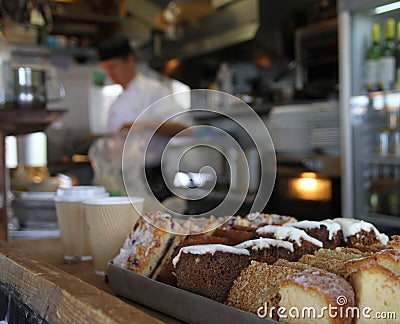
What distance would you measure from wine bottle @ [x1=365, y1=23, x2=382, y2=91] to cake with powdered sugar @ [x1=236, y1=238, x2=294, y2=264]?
91.8 inches

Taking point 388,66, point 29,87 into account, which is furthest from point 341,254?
point 388,66

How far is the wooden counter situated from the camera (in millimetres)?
611

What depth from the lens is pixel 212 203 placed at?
1.28m

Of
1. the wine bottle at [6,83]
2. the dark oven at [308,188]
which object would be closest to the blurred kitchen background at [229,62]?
the dark oven at [308,188]

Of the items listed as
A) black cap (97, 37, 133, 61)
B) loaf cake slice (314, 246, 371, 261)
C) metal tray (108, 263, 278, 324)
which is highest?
black cap (97, 37, 133, 61)

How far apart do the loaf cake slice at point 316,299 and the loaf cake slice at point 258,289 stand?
1.3 inches

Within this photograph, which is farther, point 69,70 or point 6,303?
point 69,70

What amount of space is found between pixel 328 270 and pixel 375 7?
243cm

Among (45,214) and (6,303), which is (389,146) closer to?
(45,214)

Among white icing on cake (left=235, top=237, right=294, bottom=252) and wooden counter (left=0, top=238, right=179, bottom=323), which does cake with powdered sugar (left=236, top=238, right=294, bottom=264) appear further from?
wooden counter (left=0, top=238, right=179, bottom=323)

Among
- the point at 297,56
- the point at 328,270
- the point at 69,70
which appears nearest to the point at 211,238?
the point at 328,270

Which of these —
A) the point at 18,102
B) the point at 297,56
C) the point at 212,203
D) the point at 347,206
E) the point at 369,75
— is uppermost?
the point at 297,56

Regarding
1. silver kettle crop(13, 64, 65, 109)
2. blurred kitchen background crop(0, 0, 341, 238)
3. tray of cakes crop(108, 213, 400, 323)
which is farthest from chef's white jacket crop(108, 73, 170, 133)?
tray of cakes crop(108, 213, 400, 323)

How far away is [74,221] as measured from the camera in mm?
1311
